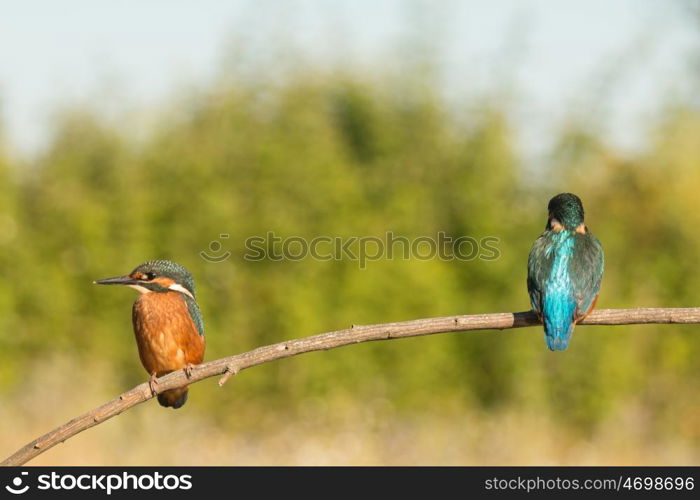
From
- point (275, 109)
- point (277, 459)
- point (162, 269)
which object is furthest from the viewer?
point (275, 109)

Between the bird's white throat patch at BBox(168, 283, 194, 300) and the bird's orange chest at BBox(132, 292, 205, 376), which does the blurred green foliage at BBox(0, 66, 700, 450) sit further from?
the bird's white throat patch at BBox(168, 283, 194, 300)

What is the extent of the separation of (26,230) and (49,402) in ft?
6.00

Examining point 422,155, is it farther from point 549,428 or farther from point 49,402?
point 49,402

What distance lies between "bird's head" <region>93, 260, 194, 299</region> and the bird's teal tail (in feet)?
3.41

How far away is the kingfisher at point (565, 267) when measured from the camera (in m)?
3.03

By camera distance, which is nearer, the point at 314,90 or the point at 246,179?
the point at 246,179

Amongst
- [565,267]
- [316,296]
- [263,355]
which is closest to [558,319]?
[565,267]

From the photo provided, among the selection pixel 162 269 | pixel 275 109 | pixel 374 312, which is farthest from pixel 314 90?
pixel 162 269

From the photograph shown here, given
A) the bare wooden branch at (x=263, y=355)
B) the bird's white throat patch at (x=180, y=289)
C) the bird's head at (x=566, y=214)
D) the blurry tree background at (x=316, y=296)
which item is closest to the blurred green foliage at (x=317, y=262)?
the blurry tree background at (x=316, y=296)

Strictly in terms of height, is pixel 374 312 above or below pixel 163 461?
above

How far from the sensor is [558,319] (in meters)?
3.01

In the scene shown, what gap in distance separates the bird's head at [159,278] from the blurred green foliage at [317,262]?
6009 mm

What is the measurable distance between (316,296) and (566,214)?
589cm

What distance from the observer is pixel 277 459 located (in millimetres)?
8297
